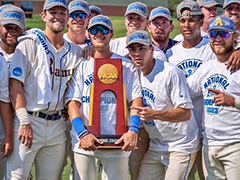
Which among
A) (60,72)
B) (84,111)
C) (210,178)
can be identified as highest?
(60,72)

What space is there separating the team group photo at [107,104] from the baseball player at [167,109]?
0.01m

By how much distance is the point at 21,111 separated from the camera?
4602 mm

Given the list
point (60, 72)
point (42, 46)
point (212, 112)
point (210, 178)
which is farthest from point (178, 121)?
point (42, 46)

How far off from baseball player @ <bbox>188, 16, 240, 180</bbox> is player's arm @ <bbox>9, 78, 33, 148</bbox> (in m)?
2.01

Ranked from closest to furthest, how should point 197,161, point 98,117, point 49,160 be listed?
1. point 98,117
2. point 49,160
3. point 197,161

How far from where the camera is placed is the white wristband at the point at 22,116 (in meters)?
4.58

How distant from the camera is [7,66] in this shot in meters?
4.79

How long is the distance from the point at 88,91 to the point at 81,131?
51 cm

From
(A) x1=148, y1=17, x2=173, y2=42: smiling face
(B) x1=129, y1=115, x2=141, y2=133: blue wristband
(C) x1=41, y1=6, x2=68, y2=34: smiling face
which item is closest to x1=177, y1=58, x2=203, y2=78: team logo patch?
(A) x1=148, y1=17, x2=173, y2=42: smiling face

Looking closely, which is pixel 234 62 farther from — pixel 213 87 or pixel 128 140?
pixel 128 140

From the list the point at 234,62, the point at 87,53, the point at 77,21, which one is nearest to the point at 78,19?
the point at 77,21

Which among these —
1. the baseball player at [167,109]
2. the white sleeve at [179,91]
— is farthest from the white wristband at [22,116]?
the white sleeve at [179,91]

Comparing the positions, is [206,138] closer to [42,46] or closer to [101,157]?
[101,157]

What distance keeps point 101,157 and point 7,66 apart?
Result: 1.46 meters
